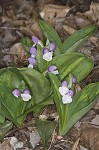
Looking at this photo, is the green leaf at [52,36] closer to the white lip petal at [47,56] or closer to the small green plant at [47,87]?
the small green plant at [47,87]

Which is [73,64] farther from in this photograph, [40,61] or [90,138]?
[90,138]

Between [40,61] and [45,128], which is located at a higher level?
[40,61]

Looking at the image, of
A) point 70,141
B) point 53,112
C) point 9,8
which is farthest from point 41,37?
point 70,141

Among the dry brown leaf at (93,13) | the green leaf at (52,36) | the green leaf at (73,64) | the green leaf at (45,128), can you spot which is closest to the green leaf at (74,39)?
the green leaf at (52,36)

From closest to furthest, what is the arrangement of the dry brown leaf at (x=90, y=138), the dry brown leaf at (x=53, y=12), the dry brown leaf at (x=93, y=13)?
the dry brown leaf at (x=90, y=138) → the dry brown leaf at (x=93, y=13) → the dry brown leaf at (x=53, y=12)

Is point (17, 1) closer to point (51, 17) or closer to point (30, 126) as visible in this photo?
point (51, 17)

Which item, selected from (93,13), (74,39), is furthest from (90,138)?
(93,13)

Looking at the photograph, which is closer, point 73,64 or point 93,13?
point 73,64
